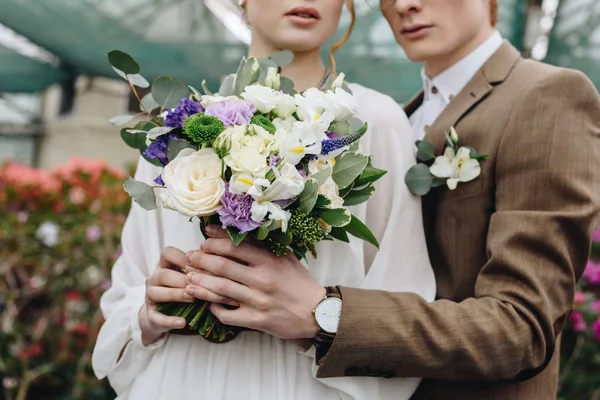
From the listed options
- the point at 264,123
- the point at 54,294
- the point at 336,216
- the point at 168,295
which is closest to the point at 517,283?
the point at 336,216

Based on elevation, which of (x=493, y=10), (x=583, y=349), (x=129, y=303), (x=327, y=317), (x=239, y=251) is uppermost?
(x=493, y=10)

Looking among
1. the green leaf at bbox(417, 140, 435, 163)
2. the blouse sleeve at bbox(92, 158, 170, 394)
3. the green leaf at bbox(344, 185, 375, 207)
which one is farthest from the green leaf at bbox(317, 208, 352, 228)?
the blouse sleeve at bbox(92, 158, 170, 394)

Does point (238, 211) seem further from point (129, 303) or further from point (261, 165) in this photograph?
point (129, 303)

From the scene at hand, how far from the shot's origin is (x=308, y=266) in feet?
5.30

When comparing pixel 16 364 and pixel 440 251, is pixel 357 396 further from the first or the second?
pixel 16 364

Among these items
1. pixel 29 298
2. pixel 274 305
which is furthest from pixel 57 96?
pixel 274 305

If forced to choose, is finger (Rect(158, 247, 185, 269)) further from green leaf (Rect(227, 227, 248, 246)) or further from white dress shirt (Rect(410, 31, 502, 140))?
white dress shirt (Rect(410, 31, 502, 140))

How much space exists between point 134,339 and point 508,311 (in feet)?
3.28

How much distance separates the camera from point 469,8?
6.29ft

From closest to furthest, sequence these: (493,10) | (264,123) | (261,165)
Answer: (261,165), (264,123), (493,10)

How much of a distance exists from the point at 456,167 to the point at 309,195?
596 mm

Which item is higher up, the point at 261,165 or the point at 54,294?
the point at 261,165

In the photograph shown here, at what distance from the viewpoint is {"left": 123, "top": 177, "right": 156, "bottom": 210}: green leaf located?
4.48ft

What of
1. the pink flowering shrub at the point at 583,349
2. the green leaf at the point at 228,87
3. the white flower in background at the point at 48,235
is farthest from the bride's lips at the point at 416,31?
the white flower in background at the point at 48,235
